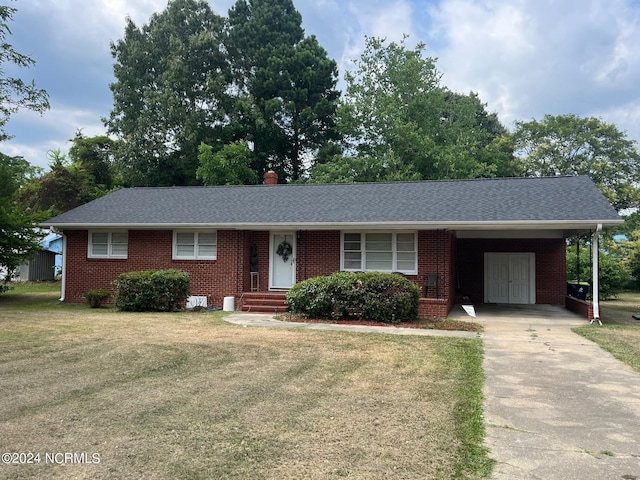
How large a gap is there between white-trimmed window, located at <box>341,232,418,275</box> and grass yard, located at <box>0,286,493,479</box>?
532cm

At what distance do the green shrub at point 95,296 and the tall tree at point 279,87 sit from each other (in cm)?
1899

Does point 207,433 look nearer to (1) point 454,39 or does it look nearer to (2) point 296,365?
(2) point 296,365

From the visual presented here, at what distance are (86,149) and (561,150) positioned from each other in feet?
117

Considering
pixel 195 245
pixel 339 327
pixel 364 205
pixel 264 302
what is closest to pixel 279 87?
pixel 364 205

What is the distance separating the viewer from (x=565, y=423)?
4777 millimetres

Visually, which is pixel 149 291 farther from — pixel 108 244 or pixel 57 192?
pixel 57 192

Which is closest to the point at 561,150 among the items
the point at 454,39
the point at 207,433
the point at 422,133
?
the point at 422,133

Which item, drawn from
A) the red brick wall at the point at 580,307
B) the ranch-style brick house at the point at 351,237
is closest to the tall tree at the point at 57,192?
the ranch-style brick house at the point at 351,237

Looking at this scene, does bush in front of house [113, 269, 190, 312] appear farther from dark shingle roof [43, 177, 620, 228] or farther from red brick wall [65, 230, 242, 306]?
dark shingle roof [43, 177, 620, 228]

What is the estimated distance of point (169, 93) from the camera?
31.6m

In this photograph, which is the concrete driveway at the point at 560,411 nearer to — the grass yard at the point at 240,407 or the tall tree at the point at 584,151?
the grass yard at the point at 240,407

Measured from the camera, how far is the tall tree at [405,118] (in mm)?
29422

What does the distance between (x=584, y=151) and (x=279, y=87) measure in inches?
902

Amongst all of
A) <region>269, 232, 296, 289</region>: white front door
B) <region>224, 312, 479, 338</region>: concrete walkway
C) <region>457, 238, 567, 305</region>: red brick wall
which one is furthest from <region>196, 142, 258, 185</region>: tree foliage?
<region>224, 312, 479, 338</region>: concrete walkway
